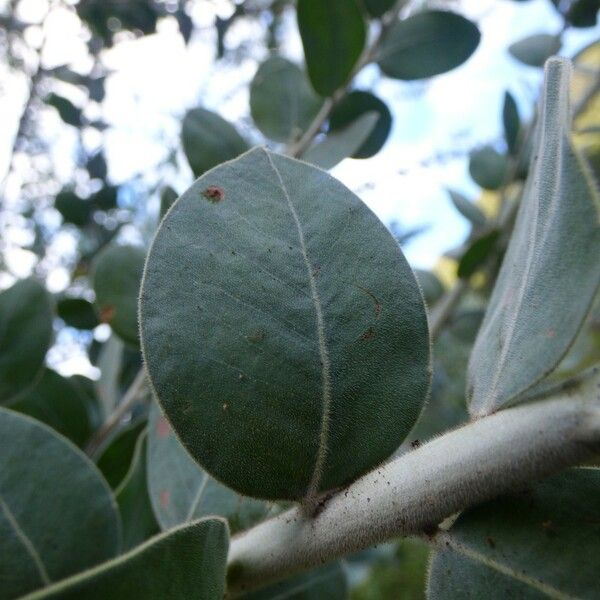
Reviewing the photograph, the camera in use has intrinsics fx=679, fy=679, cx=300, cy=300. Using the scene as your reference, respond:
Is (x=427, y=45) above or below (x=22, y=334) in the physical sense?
above

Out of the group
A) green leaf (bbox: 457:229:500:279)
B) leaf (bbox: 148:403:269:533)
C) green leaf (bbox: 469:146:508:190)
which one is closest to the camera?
leaf (bbox: 148:403:269:533)

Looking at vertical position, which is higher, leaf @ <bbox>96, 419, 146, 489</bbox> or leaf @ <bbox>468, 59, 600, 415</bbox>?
leaf @ <bbox>468, 59, 600, 415</bbox>

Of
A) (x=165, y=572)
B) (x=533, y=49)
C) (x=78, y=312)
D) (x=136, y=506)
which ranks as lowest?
(x=78, y=312)

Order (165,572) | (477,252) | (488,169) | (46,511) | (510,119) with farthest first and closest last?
(488,169) → (510,119) → (477,252) → (46,511) → (165,572)

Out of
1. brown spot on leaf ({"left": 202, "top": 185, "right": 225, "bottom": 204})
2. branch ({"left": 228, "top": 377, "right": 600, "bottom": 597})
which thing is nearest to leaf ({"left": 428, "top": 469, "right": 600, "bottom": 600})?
branch ({"left": 228, "top": 377, "right": 600, "bottom": 597})

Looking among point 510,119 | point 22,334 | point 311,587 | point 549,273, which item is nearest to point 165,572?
point 549,273

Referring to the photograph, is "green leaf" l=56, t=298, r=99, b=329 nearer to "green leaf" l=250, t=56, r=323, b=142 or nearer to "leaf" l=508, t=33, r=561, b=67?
"green leaf" l=250, t=56, r=323, b=142

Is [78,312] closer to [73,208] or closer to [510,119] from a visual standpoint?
[73,208]

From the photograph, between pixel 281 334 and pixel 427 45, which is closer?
pixel 281 334
